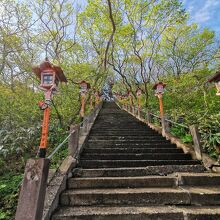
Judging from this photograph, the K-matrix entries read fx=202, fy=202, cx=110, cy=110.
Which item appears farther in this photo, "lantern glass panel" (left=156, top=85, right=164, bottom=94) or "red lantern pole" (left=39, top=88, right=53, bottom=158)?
"lantern glass panel" (left=156, top=85, right=164, bottom=94)

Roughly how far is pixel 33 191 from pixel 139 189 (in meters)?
2.18

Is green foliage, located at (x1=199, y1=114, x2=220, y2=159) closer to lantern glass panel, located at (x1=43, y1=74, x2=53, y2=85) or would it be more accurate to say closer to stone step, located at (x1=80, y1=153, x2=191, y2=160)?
stone step, located at (x1=80, y1=153, x2=191, y2=160)

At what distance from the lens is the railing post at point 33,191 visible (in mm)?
2919

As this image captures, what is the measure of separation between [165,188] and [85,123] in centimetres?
452

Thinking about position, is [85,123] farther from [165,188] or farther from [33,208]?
[33,208]

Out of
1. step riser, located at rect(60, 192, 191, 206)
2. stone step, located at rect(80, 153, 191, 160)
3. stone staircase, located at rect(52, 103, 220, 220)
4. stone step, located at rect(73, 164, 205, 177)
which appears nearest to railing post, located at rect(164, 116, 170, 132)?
stone staircase, located at rect(52, 103, 220, 220)

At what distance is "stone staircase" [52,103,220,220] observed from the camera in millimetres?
3447

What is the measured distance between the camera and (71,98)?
10.9 meters

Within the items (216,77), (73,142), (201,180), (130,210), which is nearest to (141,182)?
(130,210)

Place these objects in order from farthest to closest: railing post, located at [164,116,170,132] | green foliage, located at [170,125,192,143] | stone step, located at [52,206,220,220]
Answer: railing post, located at [164,116,170,132], green foliage, located at [170,125,192,143], stone step, located at [52,206,220,220]

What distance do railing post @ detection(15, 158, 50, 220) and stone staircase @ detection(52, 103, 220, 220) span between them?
1.83ft

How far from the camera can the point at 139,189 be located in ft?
13.9

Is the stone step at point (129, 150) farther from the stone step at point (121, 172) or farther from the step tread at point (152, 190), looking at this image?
the step tread at point (152, 190)

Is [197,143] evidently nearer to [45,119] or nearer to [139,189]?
[139,189]
